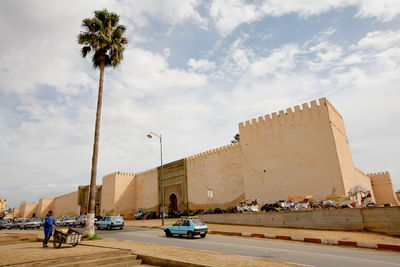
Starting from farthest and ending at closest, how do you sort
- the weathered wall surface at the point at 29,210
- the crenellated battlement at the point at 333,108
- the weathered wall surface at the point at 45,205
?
the weathered wall surface at the point at 29,210 → the weathered wall surface at the point at 45,205 → the crenellated battlement at the point at 333,108

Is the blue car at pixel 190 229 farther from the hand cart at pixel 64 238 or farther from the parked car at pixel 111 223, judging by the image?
the parked car at pixel 111 223

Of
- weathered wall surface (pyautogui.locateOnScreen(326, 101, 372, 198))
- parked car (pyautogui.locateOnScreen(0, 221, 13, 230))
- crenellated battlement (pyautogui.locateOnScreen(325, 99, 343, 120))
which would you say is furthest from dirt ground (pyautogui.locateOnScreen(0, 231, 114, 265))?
parked car (pyautogui.locateOnScreen(0, 221, 13, 230))

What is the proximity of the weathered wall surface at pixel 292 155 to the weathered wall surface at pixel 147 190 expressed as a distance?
17.4 meters

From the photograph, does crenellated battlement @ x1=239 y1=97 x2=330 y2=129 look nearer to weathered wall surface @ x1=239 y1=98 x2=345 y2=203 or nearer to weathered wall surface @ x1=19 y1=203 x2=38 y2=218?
weathered wall surface @ x1=239 y1=98 x2=345 y2=203

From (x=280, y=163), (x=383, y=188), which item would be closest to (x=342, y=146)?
(x=280, y=163)

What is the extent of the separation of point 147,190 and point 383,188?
3214 centimetres

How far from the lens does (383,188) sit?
110 ft

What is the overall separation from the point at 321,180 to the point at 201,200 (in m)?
13.9

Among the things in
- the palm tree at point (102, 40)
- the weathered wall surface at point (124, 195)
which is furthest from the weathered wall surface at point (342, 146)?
the weathered wall surface at point (124, 195)

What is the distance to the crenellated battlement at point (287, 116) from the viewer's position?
19.5 m

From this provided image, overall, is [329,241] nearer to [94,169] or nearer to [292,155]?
[292,155]

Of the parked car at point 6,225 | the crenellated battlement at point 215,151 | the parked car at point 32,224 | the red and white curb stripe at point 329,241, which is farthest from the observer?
the parked car at point 6,225

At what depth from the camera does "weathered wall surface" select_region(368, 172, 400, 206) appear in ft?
107

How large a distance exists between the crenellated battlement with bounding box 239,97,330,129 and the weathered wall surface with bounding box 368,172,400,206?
22.0 metres
